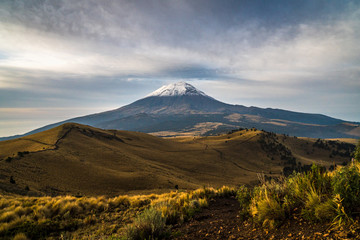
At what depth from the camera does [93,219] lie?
8023 mm

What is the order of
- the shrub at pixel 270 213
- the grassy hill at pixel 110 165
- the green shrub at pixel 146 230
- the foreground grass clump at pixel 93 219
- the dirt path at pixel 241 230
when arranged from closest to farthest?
the dirt path at pixel 241 230 → the shrub at pixel 270 213 → the green shrub at pixel 146 230 → the foreground grass clump at pixel 93 219 → the grassy hill at pixel 110 165

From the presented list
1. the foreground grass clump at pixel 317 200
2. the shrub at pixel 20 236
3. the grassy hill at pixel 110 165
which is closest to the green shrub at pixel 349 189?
the foreground grass clump at pixel 317 200

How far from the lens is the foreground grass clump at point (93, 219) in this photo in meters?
5.25

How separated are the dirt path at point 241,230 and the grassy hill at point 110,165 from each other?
1.44 metres

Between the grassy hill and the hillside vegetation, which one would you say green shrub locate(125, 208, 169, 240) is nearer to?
the hillside vegetation

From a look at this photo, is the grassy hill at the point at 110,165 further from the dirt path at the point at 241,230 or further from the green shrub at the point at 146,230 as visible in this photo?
the green shrub at the point at 146,230

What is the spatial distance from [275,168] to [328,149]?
42.8m

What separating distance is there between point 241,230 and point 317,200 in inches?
78.5

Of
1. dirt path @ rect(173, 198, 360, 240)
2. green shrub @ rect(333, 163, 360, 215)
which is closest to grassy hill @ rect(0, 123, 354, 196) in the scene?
dirt path @ rect(173, 198, 360, 240)

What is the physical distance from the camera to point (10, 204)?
935 centimetres

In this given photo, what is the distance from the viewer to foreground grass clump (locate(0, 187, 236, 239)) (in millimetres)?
5250

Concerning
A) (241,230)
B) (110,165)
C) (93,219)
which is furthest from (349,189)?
(110,165)

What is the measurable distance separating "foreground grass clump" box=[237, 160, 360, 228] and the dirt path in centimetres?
Result: 20

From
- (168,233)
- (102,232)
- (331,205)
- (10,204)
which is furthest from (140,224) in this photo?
(10,204)
